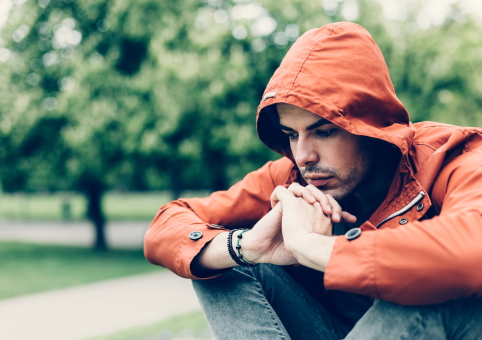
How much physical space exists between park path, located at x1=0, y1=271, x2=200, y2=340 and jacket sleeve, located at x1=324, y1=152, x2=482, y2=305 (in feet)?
16.4

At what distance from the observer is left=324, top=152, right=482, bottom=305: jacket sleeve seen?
4.35 feet

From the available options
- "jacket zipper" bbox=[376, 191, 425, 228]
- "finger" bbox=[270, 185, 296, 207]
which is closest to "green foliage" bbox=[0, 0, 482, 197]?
"finger" bbox=[270, 185, 296, 207]

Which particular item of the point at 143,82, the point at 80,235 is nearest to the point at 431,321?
the point at 143,82

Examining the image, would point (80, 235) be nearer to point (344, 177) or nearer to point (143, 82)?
point (143, 82)

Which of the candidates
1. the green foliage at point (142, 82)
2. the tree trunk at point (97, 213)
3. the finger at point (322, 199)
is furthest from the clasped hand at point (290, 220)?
the tree trunk at point (97, 213)

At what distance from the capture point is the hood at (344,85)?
1.96 m

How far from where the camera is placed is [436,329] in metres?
1.39

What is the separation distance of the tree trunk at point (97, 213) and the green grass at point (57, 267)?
1.66 ft

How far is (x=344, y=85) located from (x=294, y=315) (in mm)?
1029

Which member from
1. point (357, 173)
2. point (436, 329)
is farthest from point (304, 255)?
point (357, 173)

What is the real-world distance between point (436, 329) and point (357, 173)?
0.84m

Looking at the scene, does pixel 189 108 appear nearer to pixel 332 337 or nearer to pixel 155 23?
pixel 155 23

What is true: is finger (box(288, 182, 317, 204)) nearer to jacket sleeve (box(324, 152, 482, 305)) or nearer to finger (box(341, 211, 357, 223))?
finger (box(341, 211, 357, 223))

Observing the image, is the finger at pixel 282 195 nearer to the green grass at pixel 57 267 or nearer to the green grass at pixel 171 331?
the green grass at pixel 171 331
